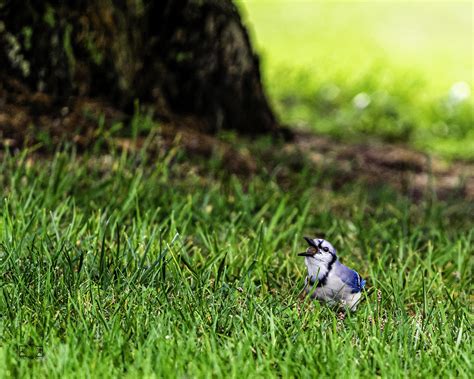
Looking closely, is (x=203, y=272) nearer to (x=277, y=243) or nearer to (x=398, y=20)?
(x=277, y=243)

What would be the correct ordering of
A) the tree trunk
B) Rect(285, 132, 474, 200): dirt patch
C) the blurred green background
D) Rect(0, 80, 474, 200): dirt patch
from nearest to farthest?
Rect(0, 80, 474, 200): dirt patch, the tree trunk, Rect(285, 132, 474, 200): dirt patch, the blurred green background

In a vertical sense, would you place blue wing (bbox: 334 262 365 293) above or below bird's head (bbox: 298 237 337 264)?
below

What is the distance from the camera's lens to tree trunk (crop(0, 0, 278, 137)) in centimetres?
548

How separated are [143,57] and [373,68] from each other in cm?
584

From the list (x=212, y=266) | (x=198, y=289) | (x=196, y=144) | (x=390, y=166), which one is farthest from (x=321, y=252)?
(x=390, y=166)

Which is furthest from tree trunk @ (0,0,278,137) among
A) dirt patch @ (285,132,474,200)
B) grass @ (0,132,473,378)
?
grass @ (0,132,473,378)

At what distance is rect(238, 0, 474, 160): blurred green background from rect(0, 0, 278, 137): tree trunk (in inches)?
94.6

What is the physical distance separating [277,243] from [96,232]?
0.97m

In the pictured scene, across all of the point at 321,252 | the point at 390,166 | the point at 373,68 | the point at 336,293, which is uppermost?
the point at 373,68

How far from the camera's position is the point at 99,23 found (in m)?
5.69

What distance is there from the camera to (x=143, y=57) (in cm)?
616

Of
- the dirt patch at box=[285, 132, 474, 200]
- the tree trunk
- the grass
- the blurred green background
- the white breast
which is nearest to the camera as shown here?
the grass

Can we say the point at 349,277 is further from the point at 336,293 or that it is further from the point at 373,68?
the point at 373,68

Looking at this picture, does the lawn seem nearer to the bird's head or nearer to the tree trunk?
the bird's head
